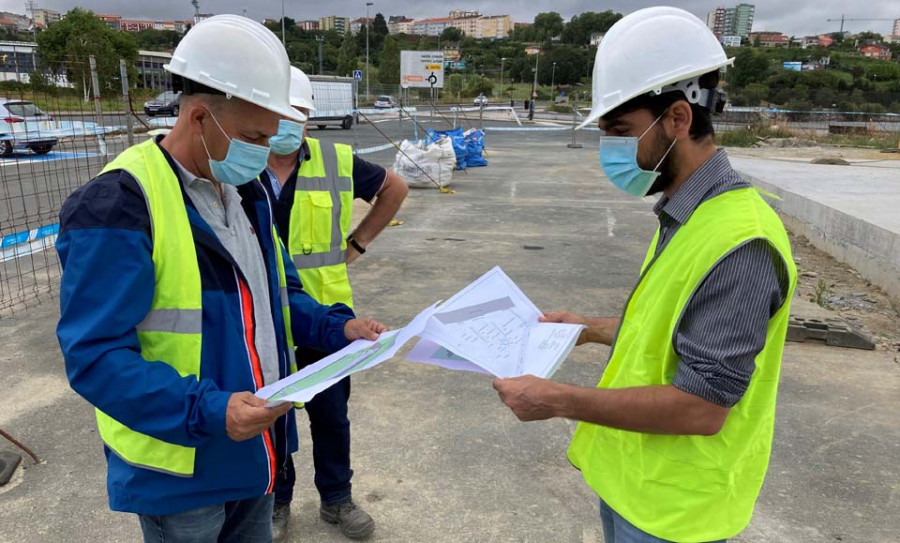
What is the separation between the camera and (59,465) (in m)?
3.36

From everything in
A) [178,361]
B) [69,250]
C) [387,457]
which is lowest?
[387,457]

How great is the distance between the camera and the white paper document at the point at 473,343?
1.63 metres

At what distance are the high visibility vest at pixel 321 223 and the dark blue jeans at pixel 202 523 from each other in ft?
3.91

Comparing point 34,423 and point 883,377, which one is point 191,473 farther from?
point 883,377

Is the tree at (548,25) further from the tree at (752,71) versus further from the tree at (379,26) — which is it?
the tree at (752,71)

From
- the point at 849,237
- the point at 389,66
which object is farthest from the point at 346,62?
the point at 849,237

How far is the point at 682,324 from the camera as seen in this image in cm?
139

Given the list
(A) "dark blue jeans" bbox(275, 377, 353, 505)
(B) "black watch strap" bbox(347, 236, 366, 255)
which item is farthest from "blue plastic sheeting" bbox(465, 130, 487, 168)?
(A) "dark blue jeans" bbox(275, 377, 353, 505)

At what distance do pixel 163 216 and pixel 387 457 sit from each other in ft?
7.80

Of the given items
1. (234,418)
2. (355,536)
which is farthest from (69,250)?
(355,536)

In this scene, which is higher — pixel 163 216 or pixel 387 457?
pixel 163 216

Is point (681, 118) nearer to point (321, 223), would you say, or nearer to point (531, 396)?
point (531, 396)

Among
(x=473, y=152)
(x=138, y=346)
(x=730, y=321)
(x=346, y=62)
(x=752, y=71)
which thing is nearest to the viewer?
(x=730, y=321)

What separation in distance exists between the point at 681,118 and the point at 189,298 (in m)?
1.28
